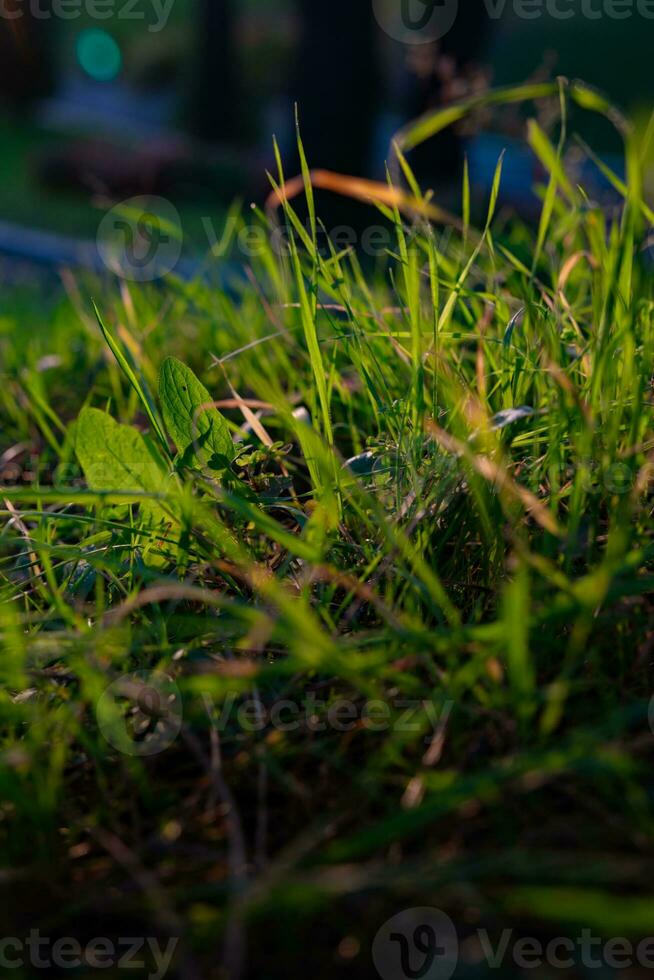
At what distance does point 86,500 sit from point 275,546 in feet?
1.01

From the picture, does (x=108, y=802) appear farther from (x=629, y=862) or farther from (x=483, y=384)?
(x=483, y=384)

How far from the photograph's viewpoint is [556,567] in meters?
1.01

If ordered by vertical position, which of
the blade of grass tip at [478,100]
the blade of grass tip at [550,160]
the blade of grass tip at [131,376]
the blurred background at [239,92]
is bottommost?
the blurred background at [239,92]

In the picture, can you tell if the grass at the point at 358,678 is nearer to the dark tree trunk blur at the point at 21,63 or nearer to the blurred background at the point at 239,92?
the blurred background at the point at 239,92

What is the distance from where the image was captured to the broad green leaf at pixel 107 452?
126 cm

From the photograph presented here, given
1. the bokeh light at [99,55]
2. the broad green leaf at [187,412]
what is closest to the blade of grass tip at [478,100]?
the broad green leaf at [187,412]

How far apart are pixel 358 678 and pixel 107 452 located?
0.66m

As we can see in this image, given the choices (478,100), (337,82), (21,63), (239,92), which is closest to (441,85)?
(337,82)

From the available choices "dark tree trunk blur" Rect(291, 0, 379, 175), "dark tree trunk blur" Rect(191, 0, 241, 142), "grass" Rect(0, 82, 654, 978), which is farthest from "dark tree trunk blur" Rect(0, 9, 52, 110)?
"grass" Rect(0, 82, 654, 978)

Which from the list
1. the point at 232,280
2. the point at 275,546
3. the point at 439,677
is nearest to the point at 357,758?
the point at 439,677

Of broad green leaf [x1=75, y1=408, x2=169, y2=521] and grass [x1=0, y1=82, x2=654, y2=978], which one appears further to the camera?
broad green leaf [x1=75, y1=408, x2=169, y2=521]

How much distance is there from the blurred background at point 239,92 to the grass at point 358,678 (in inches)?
18.1

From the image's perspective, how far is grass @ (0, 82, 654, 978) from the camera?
0.72m

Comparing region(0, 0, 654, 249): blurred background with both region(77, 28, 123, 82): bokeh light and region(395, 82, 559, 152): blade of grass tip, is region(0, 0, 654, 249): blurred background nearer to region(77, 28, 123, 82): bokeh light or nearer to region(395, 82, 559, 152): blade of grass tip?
region(77, 28, 123, 82): bokeh light
